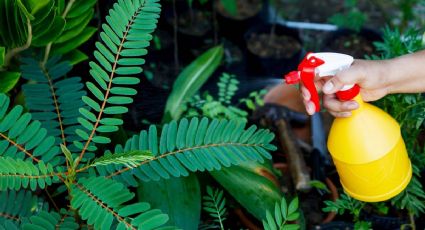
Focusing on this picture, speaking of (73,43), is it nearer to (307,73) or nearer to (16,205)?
(16,205)

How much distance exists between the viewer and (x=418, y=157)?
51.2 inches

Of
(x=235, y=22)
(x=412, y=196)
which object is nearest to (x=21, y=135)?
(x=412, y=196)

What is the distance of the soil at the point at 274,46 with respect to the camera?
2617 millimetres

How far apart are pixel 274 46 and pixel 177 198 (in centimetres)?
157

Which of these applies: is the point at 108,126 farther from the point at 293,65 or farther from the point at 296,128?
the point at 293,65

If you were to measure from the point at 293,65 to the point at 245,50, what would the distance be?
10.3 inches

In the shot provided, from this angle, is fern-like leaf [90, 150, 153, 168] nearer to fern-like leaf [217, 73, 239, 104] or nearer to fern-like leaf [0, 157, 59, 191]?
fern-like leaf [0, 157, 59, 191]

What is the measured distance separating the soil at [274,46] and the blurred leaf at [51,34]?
1.50 m

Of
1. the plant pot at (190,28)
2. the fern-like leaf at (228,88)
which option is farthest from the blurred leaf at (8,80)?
the plant pot at (190,28)

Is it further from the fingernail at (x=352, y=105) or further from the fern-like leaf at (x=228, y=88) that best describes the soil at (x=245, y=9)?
the fingernail at (x=352, y=105)

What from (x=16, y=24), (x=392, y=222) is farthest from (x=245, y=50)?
(x=16, y=24)

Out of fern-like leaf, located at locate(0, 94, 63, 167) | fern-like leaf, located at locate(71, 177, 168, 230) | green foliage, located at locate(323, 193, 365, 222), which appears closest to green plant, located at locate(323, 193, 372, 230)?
green foliage, located at locate(323, 193, 365, 222)

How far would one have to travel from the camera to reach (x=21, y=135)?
1.04 meters

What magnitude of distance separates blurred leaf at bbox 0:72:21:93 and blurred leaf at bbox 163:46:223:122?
1.37 feet
